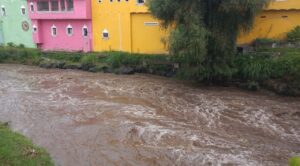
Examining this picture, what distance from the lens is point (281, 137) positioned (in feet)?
39.2

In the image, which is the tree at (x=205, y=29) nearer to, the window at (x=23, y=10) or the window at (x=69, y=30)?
the window at (x=69, y=30)

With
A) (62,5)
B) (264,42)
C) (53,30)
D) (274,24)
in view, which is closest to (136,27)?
(62,5)

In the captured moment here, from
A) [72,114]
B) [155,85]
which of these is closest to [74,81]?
[155,85]

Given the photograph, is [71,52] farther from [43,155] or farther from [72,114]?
[43,155]

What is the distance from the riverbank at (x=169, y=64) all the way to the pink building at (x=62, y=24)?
1.42 m

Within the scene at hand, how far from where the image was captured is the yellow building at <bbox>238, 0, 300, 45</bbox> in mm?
20094

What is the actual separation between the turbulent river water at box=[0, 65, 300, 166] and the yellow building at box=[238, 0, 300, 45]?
4678mm

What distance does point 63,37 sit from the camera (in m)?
27.1

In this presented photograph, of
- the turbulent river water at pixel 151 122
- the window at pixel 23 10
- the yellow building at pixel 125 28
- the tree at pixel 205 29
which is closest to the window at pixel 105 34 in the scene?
the yellow building at pixel 125 28

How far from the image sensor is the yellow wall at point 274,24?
20203mm

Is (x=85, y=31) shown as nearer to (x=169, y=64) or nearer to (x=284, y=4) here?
(x=169, y=64)

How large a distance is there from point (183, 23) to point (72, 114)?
697cm

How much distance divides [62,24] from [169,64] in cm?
1022

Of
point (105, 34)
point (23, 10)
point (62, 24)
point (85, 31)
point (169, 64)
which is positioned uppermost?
point (23, 10)
